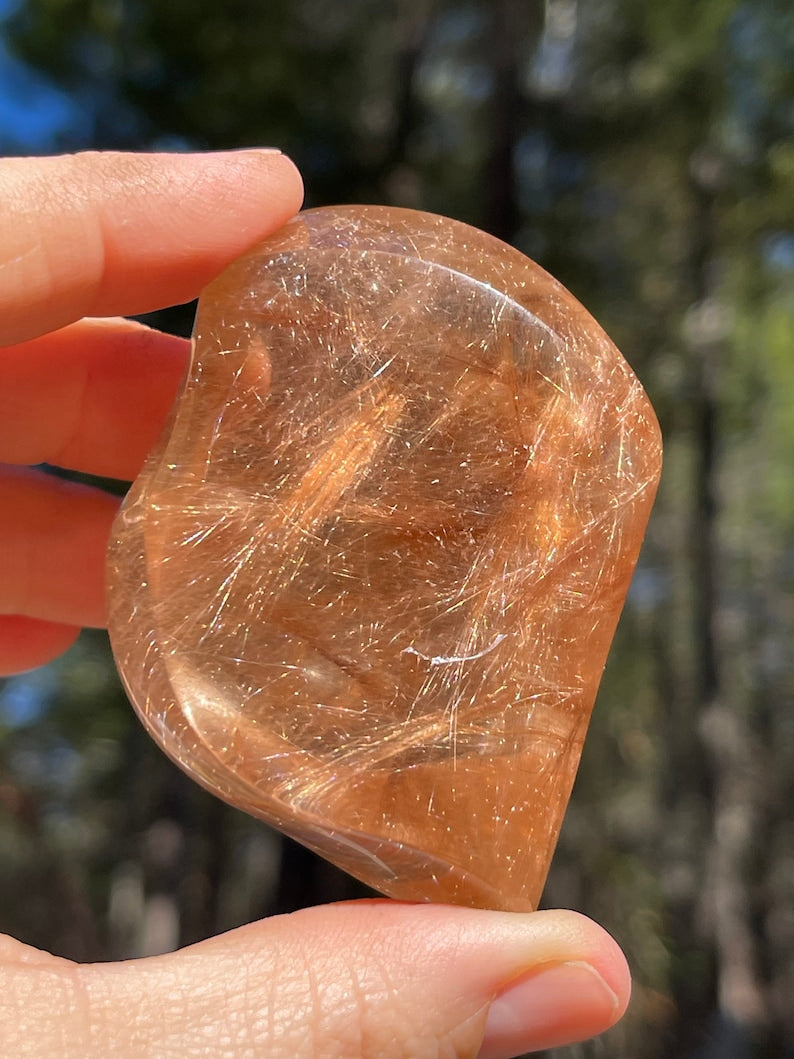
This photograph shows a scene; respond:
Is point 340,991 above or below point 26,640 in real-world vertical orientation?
above

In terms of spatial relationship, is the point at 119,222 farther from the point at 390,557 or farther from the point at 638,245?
the point at 638,245

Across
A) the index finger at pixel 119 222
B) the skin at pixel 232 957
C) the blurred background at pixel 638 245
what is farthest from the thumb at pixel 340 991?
the blurred background at pixel 638 245

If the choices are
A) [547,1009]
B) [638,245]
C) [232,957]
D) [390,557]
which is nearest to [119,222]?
[390,557]

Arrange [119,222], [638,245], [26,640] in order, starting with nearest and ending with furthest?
1. [119,222]
2. [26,640]
3. [638,245]

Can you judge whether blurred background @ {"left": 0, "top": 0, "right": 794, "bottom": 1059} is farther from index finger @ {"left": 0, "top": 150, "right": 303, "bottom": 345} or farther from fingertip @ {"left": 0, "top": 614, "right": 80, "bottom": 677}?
index finger @ {"left": 0, "top": 150, "right": 303, "bottom": 345}

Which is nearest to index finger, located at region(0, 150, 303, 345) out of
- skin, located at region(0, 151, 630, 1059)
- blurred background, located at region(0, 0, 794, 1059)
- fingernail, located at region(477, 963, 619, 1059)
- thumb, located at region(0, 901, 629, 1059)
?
skin, located at region(0, 151, 630, 1059)

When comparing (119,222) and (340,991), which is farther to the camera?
(119,222)

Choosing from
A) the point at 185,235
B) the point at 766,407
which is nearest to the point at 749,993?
the point at 766,407

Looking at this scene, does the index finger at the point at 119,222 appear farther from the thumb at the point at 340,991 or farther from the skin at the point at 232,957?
the thumb at the point at 340,991
